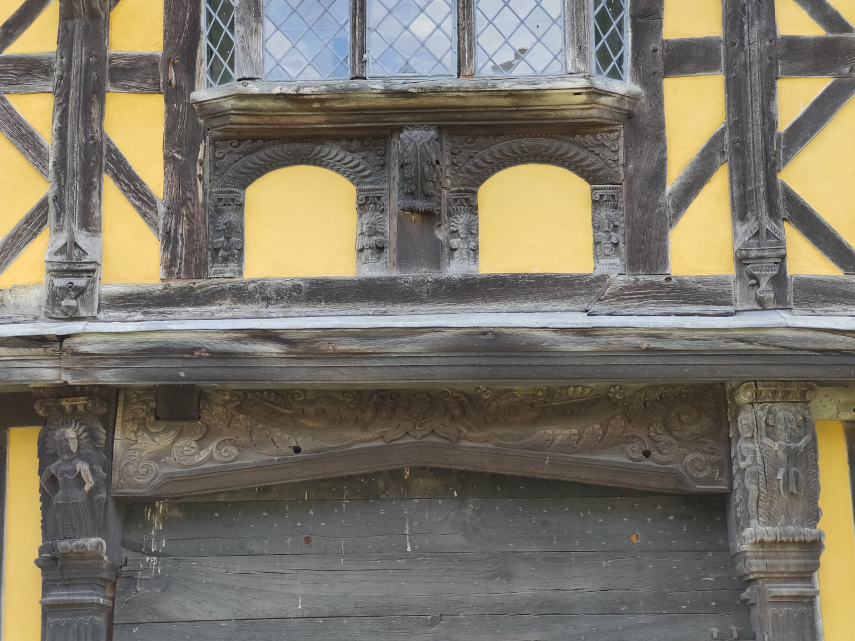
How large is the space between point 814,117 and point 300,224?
2.26m

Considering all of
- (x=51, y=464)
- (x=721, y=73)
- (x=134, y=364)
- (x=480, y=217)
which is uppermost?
(x=721, y=73)

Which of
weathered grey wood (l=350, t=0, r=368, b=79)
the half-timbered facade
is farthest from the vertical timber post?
weathered grey wood (l=350, t=0, r=368, b=79)

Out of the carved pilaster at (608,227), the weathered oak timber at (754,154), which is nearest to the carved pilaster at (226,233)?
the carved pilaster at (608,227)

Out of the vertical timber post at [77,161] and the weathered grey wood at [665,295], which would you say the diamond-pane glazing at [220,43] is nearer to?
the vertical timber post at [77,161]

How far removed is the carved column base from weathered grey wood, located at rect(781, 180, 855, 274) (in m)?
3.23

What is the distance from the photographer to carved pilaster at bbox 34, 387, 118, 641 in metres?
4.98

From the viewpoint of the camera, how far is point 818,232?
5.09 meters

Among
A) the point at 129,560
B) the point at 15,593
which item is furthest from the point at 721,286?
the point at 15,593

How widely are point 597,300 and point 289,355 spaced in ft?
4.30

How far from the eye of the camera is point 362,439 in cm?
517

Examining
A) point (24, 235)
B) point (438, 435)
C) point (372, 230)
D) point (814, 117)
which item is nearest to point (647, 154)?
point (814, 117)

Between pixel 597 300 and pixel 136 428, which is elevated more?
pixel 597 300

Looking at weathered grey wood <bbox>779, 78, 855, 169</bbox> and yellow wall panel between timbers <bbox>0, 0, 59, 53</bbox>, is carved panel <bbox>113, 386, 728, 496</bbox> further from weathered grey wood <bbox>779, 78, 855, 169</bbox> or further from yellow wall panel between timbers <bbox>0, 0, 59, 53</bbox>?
yellow wall panel between timbers <bbox>0, 0, 59, 53</bbox>

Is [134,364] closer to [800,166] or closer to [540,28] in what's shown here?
[540,28]
